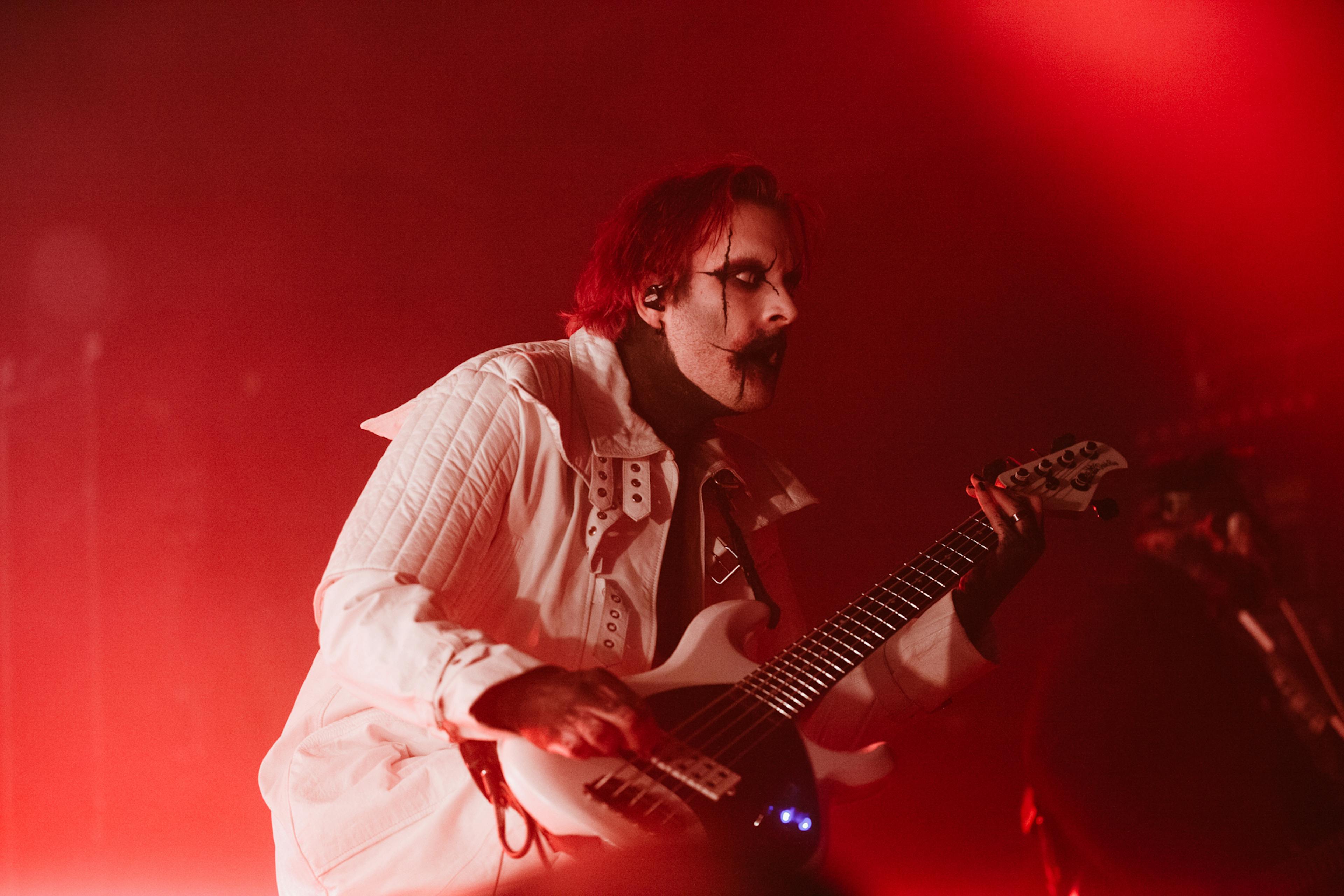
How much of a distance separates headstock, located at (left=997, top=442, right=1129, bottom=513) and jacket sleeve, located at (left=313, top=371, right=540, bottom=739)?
859 mm

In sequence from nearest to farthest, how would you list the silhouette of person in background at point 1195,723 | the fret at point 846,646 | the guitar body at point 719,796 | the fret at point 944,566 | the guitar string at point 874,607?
the guitar body at point 719,796 < the guitar string at point 874,607 < the fret at point 846,646 < the fret at point 944,566 < the silhouette of person in background at point 1195,723

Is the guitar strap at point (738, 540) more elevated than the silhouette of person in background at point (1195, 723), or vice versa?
the guitar strap at point (738, 540)

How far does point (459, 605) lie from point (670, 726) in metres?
0.37

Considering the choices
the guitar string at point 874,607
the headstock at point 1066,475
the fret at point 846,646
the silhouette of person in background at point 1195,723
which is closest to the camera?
the guitar string at point 874,607

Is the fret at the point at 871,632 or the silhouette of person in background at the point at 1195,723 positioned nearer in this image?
the fret at the point at 871,632

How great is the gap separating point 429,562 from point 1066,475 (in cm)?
106

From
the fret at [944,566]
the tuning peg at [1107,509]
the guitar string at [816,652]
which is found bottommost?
the guitar string at [816,652]

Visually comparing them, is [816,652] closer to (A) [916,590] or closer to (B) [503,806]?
(A) [916,590]

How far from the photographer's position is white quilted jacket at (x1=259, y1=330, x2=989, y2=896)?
98 cm

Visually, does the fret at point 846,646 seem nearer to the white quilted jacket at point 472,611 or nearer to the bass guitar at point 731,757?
the bass guitar at point 731,757

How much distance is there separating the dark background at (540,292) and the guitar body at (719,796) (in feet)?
3.05

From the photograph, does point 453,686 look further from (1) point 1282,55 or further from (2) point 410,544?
(1) point 1282,55

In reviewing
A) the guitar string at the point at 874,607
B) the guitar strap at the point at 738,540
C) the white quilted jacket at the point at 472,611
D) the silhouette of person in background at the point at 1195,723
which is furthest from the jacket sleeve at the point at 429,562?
the silhouette of person in background at the point at 1195,723

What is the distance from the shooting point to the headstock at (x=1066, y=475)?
4.84ft
